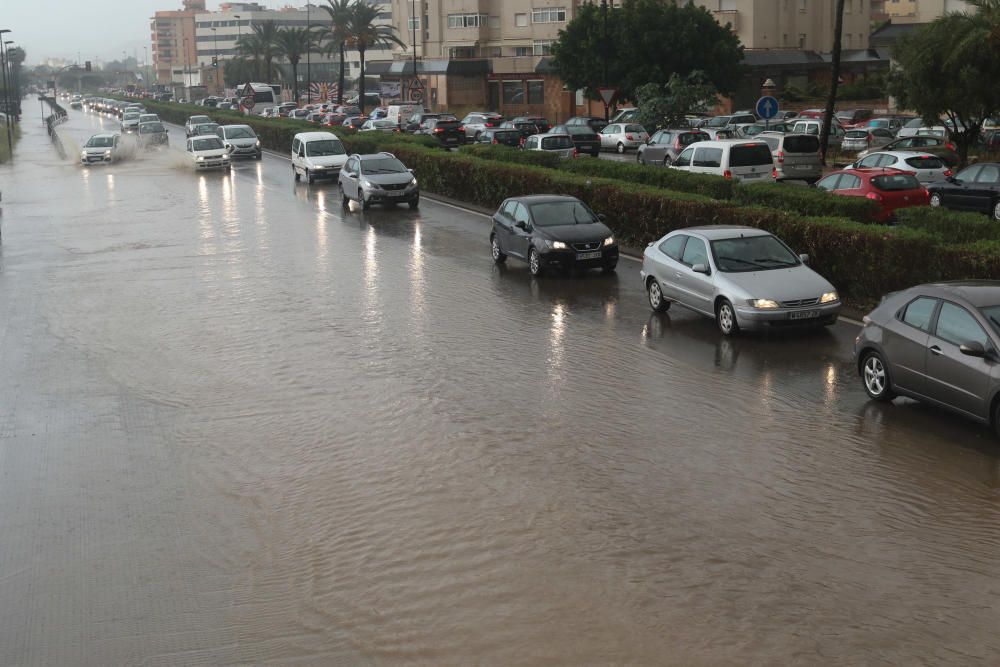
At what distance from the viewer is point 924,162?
101 ft

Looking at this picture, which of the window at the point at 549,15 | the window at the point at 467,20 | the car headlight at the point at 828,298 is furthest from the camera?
the window at the point at 467,20

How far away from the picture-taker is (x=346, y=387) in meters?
14.0

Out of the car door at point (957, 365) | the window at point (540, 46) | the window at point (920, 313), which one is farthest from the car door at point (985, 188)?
the window at point (540, 46)

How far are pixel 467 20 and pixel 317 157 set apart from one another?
63.9 metres

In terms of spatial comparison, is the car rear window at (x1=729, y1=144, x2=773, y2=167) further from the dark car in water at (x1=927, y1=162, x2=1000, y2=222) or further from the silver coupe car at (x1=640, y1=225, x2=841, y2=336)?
the silver coupe car at (x1=640, y1=225, x2=841, y2=336)

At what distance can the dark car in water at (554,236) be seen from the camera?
839 inches

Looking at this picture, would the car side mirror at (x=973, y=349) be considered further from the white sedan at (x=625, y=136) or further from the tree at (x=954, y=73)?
the white sedan at (x=625, y=136)

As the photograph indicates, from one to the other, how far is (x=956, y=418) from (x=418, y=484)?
5.74 meters

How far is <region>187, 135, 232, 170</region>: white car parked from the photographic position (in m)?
48.4

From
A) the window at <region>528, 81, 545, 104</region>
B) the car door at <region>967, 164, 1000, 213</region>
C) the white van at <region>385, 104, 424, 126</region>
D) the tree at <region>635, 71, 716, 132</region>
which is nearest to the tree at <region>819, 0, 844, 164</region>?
the tree at <region>635, 71, 716, 132</region>

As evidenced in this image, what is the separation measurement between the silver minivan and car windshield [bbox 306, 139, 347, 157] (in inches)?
626

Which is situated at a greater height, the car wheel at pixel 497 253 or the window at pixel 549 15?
the window at pixel 549 15

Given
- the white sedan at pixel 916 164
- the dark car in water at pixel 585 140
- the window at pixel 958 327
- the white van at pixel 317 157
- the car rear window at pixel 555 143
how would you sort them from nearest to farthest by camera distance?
the window at pixel 958 327 → the white sedan at pixel 916 164 → the white van at pixel 317 157 → the car rear window at pixel 555 143 → the dark car in water at pixel 585 140

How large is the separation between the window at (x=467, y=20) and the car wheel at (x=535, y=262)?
275 ft
